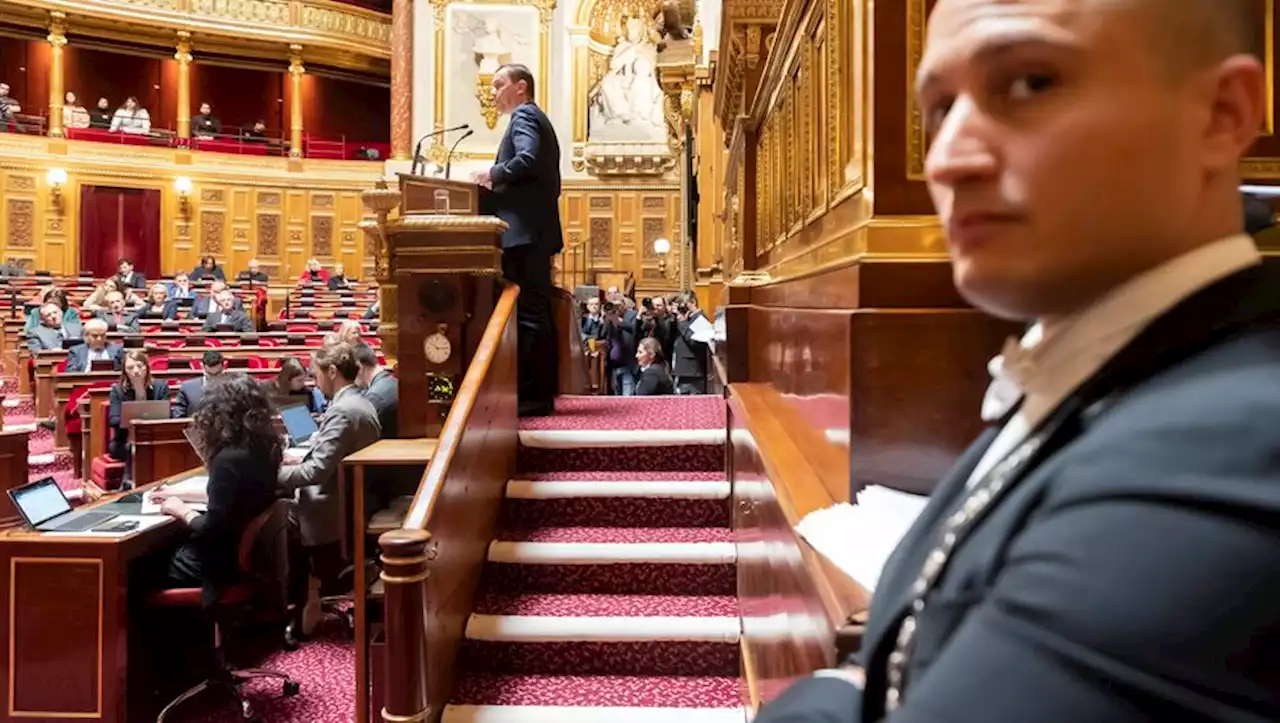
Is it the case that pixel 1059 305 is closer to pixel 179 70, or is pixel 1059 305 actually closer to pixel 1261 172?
pixel 1261 172

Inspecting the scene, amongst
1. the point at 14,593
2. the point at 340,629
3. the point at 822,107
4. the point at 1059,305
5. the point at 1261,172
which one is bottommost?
the point at 340,629

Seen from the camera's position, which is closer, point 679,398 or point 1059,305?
point 1059,305

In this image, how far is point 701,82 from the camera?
10680 millimetres

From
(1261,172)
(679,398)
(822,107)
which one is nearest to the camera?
(1261,172)

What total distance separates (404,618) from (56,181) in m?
19.1

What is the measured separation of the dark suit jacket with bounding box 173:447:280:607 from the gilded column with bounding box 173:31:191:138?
18395mm

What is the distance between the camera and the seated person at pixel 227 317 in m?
12.0

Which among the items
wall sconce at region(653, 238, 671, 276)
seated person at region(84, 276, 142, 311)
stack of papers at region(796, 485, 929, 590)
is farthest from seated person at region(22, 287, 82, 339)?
wall sconce at region(653, 238, 671, 276)

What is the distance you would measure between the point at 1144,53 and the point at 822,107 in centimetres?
195

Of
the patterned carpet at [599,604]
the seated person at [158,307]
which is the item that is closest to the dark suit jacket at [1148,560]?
the patterned carpet at [599,604]

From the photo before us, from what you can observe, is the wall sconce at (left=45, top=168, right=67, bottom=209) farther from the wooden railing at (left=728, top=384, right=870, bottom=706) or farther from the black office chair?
the wooden railing at (left=728, top=384, right=870, bottom=706)

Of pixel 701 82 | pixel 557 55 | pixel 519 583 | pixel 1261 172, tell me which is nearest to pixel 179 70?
pixel 557 55

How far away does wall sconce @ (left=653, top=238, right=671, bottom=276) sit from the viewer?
20.2 m

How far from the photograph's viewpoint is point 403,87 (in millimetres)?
19625
